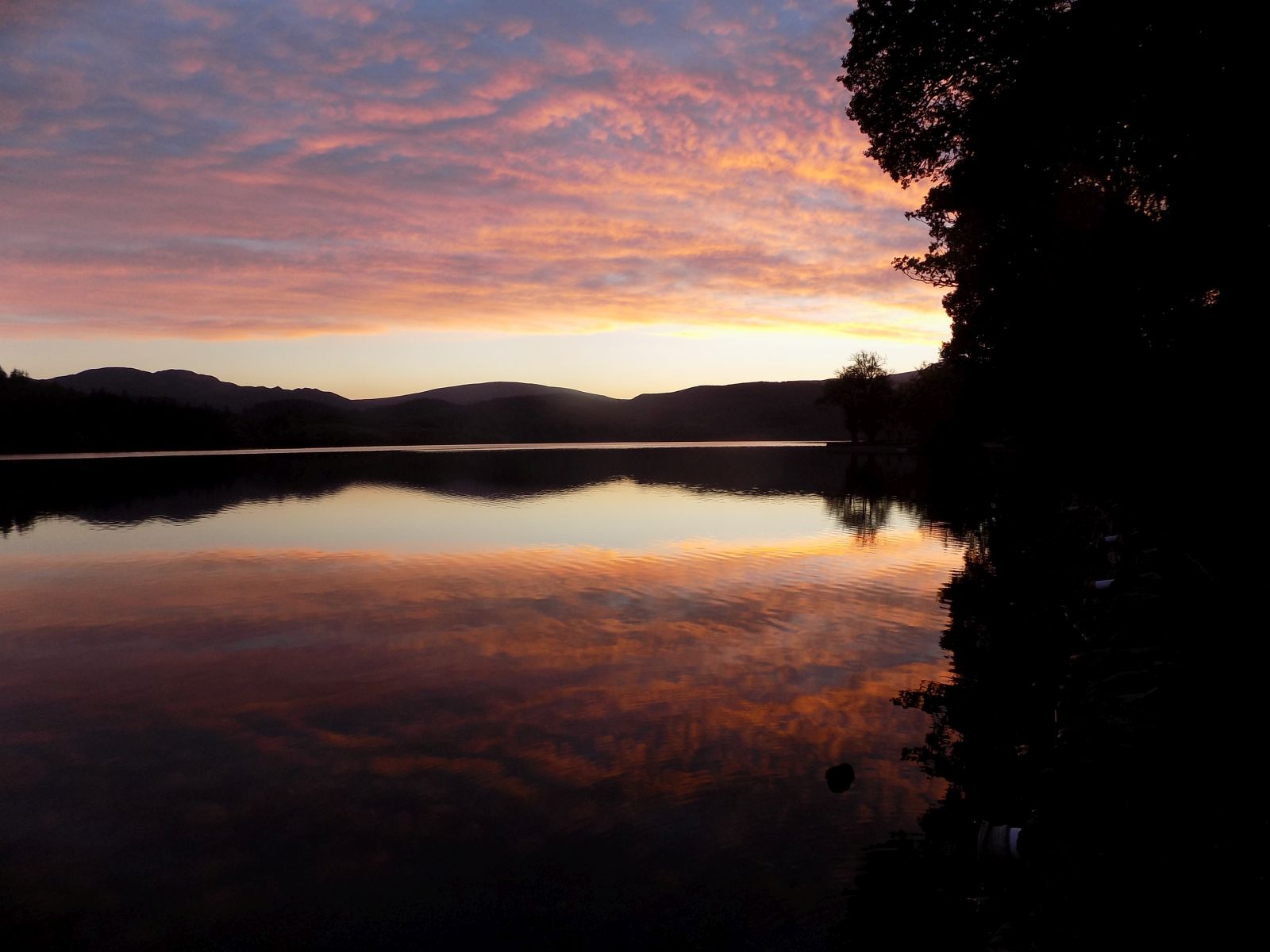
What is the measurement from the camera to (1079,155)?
20547 mm

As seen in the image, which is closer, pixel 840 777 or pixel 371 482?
pixel 840 777

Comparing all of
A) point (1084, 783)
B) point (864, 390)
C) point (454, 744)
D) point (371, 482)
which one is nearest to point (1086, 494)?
point (1084, 783)

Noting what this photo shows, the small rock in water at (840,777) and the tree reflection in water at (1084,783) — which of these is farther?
the small rock in water at (840,777)

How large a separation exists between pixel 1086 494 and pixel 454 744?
23.8 meters

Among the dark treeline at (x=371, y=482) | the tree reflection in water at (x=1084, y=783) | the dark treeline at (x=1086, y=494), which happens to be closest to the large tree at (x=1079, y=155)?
the dark treeline at (x=1086, y=494)

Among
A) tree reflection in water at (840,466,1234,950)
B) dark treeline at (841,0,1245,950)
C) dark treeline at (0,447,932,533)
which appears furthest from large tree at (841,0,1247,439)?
dark treeline at (0,447,932,533)

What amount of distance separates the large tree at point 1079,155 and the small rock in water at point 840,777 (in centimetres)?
1628

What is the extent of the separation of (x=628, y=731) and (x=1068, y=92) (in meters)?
17.9

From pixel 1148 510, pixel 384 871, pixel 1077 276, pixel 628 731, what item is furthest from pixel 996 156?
pixel 384 871

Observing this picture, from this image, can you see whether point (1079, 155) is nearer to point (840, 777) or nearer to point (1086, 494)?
point (1086, 494)

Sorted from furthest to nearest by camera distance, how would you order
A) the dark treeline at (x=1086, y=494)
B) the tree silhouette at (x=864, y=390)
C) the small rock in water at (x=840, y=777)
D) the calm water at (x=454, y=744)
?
1. the tree silhouette at (x=864, y=390)
2. the small rock in water at (x=840, y=777)
3. the calm water at (x=454, y=744)
4. the dark treeline at (x=1086, y=494)

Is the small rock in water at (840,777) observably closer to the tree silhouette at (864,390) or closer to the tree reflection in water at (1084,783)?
the tree reflection in water at (1084,783)

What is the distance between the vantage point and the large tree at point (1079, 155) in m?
17.3

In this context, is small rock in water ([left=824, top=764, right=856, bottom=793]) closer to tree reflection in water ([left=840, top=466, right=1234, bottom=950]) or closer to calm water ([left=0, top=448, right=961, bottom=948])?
calm water ([left=0, top=448, right=961, bottom=948])
